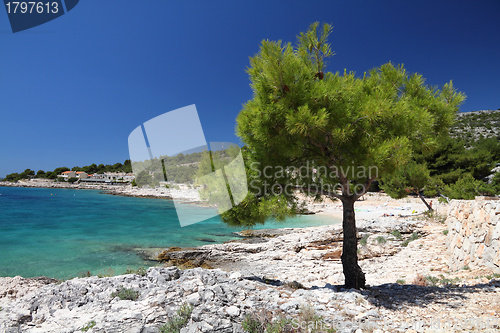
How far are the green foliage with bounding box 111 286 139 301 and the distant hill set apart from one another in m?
61.2

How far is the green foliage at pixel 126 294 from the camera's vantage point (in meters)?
4.43

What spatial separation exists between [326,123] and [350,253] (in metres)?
2.82

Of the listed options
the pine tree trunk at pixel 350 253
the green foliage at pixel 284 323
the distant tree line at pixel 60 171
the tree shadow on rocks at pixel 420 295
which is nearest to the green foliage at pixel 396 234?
the tree shadow on rocks at pixel 420 295

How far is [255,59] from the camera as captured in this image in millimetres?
4449

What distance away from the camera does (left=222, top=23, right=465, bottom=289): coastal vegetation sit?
4016mm

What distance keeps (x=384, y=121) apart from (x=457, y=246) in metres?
5.73

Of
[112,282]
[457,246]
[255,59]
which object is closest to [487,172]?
[457,246]

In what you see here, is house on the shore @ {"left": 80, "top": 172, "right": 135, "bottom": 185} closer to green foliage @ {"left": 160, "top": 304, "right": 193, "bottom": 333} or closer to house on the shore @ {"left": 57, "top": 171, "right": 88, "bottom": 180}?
house on the shore @ {"left": 57, "top": 171, "right": 88, "bottom": 180}

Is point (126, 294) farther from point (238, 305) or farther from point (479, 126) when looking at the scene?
point (479, 126)

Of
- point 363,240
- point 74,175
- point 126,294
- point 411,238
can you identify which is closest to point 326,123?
point 126,294

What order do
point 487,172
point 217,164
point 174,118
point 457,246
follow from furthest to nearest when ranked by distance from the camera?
point 487,172, point 457,246, point 174,118, point 217,164

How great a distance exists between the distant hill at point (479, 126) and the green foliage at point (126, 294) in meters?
61.2

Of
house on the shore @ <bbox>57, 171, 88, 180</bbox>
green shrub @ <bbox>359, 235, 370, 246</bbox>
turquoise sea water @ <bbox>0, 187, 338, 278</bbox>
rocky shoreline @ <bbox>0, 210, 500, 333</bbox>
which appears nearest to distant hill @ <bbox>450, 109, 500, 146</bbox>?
turquoise sea water @ <bbox>0, 187, 338, 278</bbox>

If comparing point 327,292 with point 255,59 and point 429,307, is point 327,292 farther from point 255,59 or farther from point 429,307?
point 255,59
